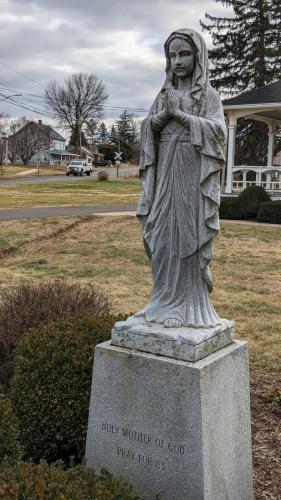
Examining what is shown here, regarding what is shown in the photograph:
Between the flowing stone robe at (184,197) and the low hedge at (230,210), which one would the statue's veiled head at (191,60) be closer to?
the flowing stone robe at (184,197)

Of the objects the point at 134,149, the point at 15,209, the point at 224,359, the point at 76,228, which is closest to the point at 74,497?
the point at 224,359

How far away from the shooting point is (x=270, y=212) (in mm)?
19609

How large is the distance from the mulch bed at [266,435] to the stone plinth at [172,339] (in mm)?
1272

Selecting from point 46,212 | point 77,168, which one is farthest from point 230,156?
point 77,168

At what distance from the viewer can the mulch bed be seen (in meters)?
4.24

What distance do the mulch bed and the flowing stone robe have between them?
4.74 ft

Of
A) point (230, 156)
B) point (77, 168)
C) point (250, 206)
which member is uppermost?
point (77, 168)

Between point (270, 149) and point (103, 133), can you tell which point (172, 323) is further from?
point (103, 133)

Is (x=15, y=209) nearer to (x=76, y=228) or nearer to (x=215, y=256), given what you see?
(x=76, y=228)

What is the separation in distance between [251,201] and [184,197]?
57.7 ft

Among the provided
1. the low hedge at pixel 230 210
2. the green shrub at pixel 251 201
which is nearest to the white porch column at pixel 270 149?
the green shrub at pixel 251 201

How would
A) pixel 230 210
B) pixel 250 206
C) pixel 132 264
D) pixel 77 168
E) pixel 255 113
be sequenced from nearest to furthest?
pixel 132 264, pixel 250 206, pixel 230 210, pixel 255 113, pixel 77 168

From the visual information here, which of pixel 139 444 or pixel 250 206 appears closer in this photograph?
pixel 139 444

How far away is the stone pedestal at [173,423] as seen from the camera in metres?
3.36
